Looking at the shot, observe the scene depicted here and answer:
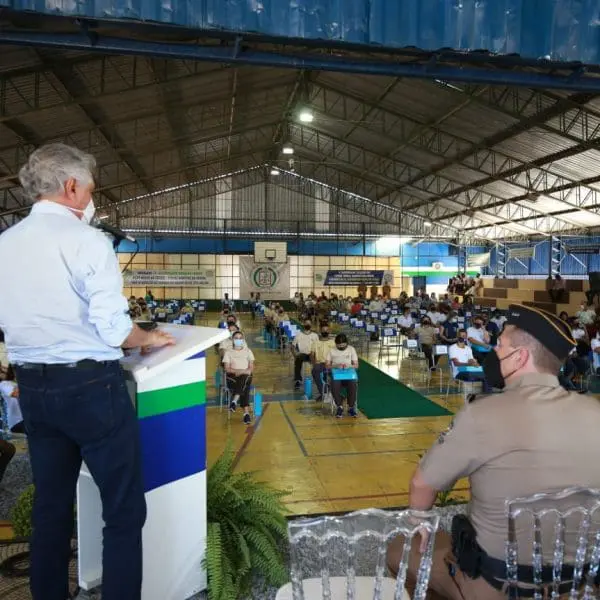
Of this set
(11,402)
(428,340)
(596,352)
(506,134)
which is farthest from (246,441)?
(506,134)

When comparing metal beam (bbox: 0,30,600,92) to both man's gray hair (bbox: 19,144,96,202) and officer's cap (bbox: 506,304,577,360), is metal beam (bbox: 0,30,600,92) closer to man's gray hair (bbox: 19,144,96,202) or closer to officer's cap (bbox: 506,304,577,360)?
man's gray hair (bbox: 19,144,96,202)

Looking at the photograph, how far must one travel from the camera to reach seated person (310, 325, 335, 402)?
8.74 meters

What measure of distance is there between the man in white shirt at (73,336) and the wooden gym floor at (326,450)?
110 inches

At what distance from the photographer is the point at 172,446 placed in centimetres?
220

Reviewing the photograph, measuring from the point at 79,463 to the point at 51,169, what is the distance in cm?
103

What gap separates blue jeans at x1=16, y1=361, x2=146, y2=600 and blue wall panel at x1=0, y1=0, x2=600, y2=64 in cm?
340

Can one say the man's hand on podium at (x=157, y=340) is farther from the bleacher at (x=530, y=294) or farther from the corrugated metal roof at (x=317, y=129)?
the bleacher at (x=530, y=294)

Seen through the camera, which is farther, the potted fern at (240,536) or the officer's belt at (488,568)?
the potted fern at (240,536)

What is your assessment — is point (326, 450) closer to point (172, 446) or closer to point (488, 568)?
point (172, 446)

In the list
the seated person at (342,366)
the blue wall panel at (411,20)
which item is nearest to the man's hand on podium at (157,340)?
the blue wall panel at (411,20)

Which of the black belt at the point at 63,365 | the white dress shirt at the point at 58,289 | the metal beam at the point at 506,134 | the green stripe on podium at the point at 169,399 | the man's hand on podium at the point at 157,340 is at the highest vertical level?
the metal beam at the point at 506,134

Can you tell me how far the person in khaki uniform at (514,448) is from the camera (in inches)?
59.5

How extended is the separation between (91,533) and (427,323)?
33.3ft

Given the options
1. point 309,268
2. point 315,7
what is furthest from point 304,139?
point 315,7
